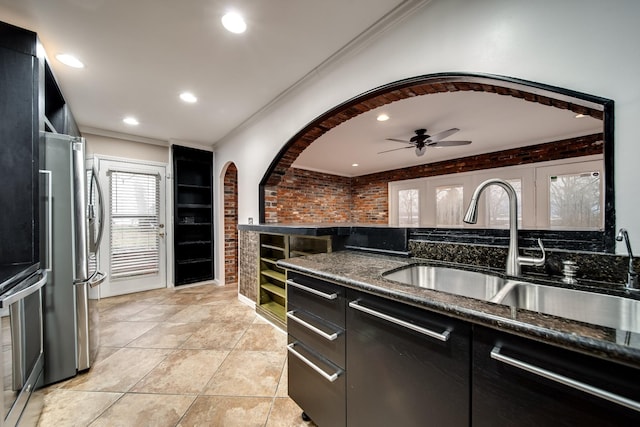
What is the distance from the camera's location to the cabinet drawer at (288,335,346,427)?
119 cm

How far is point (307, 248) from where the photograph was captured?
8.70 ft

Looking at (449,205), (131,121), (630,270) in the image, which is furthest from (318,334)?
(449,205)

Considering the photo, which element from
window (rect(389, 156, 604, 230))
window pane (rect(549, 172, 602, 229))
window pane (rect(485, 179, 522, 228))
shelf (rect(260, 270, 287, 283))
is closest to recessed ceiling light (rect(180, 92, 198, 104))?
shelf (rect(260, 270, 287, 283))

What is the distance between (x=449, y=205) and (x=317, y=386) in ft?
16.8

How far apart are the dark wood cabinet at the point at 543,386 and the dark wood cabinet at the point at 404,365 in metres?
0.05

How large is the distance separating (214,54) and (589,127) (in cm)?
511

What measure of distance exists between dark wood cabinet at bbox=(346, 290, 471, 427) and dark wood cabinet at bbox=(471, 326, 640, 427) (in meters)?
0.05

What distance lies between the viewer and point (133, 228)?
13.0 feet

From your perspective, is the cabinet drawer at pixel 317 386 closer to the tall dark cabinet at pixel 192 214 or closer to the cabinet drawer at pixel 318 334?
the cabinet drawer at pixel 318 334

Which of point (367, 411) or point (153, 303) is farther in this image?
point (153, 303)

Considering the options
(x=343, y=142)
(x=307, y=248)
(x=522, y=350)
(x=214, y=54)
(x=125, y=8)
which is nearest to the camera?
(x=522, y=350)

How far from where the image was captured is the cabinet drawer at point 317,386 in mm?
1189

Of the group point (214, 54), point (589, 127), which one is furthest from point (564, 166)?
point (214, 54)

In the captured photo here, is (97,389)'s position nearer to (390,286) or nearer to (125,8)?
(390,286)
